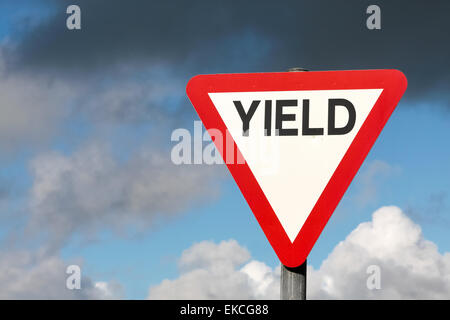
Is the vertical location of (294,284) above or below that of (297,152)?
below

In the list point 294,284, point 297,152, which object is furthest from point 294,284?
point 297,152

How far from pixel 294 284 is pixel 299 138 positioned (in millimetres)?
784

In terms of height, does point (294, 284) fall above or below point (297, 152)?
below

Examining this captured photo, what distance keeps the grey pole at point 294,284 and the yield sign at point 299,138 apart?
0.06m

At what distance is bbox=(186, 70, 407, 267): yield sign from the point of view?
2.66 m

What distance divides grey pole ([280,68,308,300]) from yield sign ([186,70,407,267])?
60mm

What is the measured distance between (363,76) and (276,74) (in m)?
0.48

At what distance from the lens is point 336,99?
276 centimetres

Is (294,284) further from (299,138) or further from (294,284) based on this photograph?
(299,138)

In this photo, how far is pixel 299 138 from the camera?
271 centimetres

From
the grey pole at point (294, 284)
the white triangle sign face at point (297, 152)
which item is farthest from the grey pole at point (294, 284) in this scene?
the white triangle sign face at point (297, 152)

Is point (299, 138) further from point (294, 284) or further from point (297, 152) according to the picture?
point (294, 284)

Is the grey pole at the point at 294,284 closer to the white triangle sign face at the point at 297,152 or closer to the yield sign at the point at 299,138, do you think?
the yield sign at the point at 299,138
